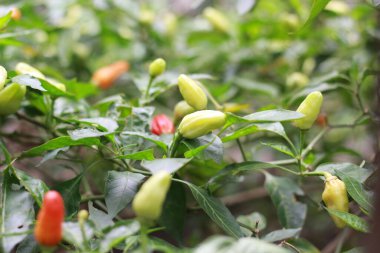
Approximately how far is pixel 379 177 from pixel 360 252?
229 mm

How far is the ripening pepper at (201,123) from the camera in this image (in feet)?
2.40

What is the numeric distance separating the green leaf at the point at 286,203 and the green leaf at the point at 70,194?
380 mm

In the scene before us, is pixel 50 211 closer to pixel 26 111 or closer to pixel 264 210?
pixel 26 111

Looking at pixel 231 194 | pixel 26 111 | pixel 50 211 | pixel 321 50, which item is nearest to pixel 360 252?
pixel 50 211

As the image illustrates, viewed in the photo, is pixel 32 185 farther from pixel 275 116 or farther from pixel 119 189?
pixel 275 116

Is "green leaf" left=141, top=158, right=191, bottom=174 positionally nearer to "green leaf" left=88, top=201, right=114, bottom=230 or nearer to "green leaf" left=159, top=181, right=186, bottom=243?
"green leaf" left=88, top=201, right=114, bottom=230

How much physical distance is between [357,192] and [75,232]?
15.6 inches

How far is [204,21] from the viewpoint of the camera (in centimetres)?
175

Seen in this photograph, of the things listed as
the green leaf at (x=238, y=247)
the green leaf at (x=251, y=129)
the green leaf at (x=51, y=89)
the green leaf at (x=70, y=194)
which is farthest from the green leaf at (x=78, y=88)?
the green leaf at (x=238, y=247)

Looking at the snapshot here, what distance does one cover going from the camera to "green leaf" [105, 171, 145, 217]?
2.36 feet

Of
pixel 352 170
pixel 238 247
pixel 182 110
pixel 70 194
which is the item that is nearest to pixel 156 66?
pixel 182 110

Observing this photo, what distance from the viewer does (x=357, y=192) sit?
2.38ft

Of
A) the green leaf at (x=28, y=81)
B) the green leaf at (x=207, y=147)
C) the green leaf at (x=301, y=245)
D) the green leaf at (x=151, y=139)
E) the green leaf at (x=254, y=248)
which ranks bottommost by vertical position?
the green leaf at (x=301, y=245)

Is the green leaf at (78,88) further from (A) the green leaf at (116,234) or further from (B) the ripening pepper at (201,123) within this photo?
(A) the green leaf at (116,234)
